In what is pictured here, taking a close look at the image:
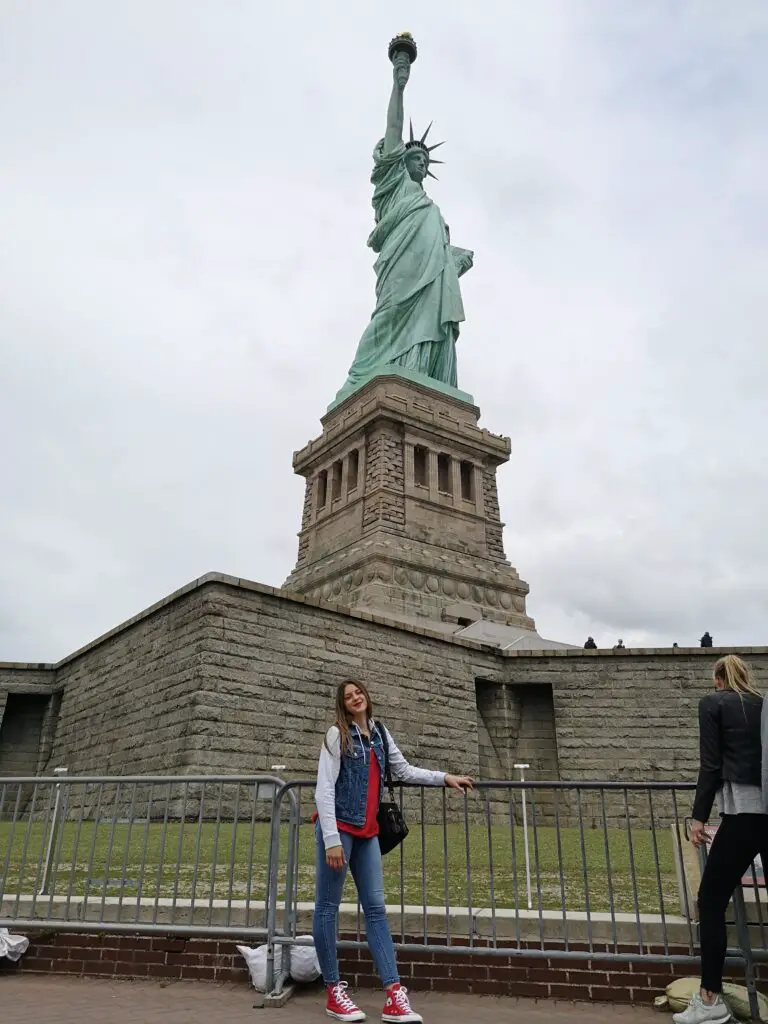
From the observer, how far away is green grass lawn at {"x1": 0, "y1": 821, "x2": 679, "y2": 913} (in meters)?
5.36

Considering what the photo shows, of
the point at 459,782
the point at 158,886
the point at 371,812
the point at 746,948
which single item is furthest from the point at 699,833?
the point at 158,886

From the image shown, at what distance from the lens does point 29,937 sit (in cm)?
549

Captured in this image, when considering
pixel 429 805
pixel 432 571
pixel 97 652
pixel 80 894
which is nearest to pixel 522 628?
pixel 432 571

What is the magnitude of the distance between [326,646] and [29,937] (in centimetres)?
1026

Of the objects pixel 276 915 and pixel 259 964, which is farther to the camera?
pixel 276 915

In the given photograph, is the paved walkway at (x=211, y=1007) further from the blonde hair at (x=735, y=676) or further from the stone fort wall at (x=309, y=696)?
the stone fort wall at (x=309, y=696)

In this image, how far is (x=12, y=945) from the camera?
5344mm

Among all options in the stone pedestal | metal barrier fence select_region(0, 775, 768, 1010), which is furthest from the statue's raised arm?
metal barrier fence select_region(0, 775, 768, 1010)

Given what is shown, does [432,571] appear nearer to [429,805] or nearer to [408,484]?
[408,484]

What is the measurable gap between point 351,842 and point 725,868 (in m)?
2.04

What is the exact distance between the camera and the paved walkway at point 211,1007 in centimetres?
424

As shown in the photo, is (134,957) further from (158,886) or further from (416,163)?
(416,163)

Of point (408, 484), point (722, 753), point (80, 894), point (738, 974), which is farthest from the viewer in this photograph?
point (408, 484)

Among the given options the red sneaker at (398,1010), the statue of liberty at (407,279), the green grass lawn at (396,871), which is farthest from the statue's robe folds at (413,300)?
the red sneaker at (398,1010)
